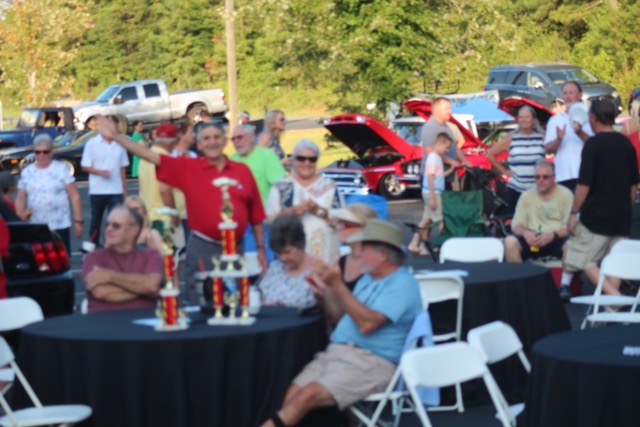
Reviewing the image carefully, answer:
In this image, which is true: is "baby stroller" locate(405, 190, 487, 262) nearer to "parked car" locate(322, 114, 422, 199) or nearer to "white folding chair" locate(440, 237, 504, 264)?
"white folding chair" locate(440, 237, 504, 264)

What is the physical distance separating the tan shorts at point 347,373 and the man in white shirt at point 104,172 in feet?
27.6

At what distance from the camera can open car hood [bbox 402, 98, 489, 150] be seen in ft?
77.4

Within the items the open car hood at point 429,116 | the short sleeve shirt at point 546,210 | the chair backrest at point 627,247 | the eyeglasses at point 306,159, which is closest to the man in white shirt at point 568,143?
the short sleeve shirt at point 546,210

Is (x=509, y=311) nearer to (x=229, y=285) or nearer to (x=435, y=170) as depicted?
(x=229, y=285)

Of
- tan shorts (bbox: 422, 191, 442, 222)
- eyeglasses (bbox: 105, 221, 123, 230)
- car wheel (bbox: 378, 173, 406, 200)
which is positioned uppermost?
eyeglasses (bbox: 105, 221, 123, 230)

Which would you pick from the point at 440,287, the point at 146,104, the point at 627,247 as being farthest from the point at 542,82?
the point at 440,287

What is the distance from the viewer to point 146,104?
49250 millimetres

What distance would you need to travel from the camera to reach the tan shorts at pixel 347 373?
7.56m

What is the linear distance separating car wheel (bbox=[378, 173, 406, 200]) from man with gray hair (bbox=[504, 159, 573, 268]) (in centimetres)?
1110

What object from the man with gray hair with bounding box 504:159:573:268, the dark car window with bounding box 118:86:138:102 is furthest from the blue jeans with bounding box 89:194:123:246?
the dark car window with bounding box 118:86:138:102

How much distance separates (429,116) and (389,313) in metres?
16.7

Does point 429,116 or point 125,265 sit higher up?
point 429,116

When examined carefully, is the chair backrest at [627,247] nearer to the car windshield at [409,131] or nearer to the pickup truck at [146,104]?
the car windshield at [409,131]

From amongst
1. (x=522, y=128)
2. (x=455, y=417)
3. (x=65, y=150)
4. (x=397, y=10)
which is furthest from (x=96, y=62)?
(x=455, y=417)
